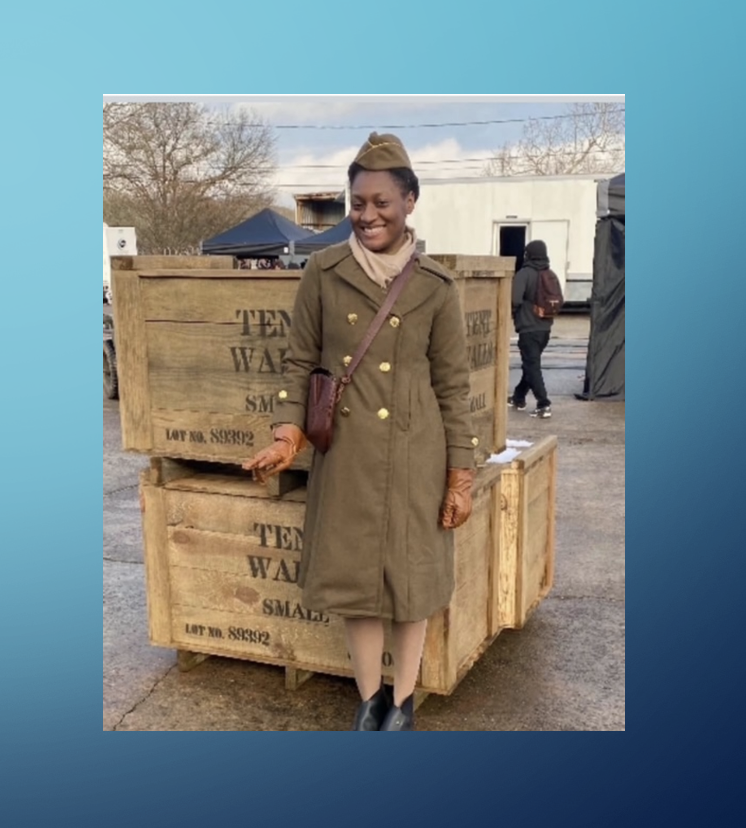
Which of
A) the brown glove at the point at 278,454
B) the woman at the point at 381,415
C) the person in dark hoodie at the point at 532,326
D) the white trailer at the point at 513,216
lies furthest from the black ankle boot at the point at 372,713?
the white trailer at the point at 513,216

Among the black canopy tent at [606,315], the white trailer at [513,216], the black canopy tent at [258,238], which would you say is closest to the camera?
the black canopy tent at [606,315]

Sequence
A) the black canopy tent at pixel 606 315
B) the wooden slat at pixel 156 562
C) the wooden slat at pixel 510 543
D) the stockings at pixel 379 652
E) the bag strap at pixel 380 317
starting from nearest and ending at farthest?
Result: 1. the bag strap at pixel 380 317
2. the stockings at pixel 379 652
3. the wooden slat at pixel 156 562
4. the wooden slat at pixel 510 543
5. the black canopy tent at pixel 606 315

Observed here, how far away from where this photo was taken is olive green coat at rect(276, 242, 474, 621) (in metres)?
2.79

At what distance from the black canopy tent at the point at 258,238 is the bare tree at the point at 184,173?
2.04 feet

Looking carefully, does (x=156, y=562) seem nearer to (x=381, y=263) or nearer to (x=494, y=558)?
(x=494, y=558)

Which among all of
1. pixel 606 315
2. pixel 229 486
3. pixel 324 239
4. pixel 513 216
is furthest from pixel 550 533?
pixel 513 216

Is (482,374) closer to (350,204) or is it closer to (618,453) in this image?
(350,204)

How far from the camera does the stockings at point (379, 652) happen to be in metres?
3.06

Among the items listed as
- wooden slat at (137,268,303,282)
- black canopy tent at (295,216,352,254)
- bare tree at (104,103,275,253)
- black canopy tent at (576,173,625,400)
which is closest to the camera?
wooden slat at (137,268,303,282)

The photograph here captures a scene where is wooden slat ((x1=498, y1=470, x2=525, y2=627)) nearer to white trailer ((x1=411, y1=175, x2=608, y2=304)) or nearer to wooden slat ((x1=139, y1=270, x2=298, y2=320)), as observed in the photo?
wooden slat ((x1=139, y1=270, x2=298, y2=320))

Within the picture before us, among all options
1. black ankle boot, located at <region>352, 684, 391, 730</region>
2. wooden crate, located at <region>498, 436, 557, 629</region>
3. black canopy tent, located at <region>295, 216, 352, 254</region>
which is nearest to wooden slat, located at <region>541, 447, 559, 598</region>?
wooden crate, located at <region>498, 436, 557, 629</region>

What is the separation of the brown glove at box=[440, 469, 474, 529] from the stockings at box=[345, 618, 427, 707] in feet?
1.21

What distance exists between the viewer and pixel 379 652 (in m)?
3.12

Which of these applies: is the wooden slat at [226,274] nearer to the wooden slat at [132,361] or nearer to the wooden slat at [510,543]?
the wooden slat at [132,361]
